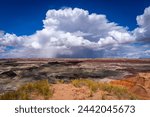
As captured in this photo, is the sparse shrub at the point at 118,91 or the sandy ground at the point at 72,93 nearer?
the sandy ground at the point at 72,93

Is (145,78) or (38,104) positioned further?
(145,78)

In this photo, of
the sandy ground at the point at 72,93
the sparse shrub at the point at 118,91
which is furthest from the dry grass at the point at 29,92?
the sparse shrub at the point at 118,91

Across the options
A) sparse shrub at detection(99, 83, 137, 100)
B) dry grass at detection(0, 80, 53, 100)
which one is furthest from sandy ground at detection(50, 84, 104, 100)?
sparse shrub at detection(99, 83, 137, 100)

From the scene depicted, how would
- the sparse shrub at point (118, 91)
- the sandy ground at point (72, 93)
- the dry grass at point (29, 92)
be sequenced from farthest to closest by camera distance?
1. the sparse shrub at point (118, 91)
2. the sandy ground at point (72, 93)
3. the dry grass at point (29, 92)

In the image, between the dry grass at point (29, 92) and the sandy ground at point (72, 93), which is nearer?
the dry grass at point (29, 92)

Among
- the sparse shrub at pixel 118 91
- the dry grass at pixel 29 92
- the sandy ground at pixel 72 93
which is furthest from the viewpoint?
the sparse shrub at pixel 118 91

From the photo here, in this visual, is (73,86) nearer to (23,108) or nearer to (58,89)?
(58,89)

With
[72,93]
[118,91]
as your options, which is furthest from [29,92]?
[118,91]

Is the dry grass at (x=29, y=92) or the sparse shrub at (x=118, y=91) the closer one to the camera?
the dry grass at (x=29, y=92)

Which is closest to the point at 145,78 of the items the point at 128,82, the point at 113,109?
the point at 128,82

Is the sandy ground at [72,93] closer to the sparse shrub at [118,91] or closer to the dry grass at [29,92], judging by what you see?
the dry grass at [29,92]

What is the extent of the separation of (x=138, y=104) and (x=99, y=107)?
1071 millimetres

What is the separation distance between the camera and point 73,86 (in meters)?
12.4

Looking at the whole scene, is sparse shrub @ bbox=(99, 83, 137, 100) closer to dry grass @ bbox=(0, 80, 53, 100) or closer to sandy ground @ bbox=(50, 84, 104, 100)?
sandy ground @ bbox=(50, 84, 104, 100)
